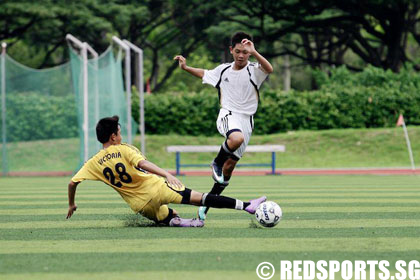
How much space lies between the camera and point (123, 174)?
27.5ft

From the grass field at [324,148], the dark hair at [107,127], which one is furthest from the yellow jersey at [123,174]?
the grass field at [324,148]

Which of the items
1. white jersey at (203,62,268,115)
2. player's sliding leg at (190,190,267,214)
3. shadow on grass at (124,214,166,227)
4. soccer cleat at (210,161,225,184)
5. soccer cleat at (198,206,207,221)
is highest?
white jersey at (203,62,268,115)

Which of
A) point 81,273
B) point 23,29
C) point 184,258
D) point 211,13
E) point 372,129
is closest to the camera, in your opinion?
point 81,273

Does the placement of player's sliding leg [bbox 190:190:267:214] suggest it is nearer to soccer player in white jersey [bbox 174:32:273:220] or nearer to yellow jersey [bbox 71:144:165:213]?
yellow jersey [bbox 71:144:165:213]

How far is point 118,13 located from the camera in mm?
41312

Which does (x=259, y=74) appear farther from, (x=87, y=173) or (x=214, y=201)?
(x=87, y=173)

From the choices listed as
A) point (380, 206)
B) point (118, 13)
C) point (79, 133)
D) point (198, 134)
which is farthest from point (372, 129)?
point (380, 206)

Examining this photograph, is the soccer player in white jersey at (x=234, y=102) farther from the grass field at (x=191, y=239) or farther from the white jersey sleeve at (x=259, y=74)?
the grass field at (x=191, y=239)

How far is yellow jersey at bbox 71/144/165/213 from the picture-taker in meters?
8.35

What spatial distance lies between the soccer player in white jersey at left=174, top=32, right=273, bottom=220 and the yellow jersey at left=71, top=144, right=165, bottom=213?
117 cm

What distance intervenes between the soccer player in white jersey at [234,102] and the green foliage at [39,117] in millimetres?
13346

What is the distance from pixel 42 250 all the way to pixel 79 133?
1545 centimetres

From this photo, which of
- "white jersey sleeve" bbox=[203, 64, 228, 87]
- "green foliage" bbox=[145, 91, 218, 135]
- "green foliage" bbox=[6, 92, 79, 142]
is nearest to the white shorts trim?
"white jersey sleeve" bbox=[203, 64, 228, 87]

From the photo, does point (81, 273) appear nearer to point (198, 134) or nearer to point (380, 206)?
point (380, 206)
